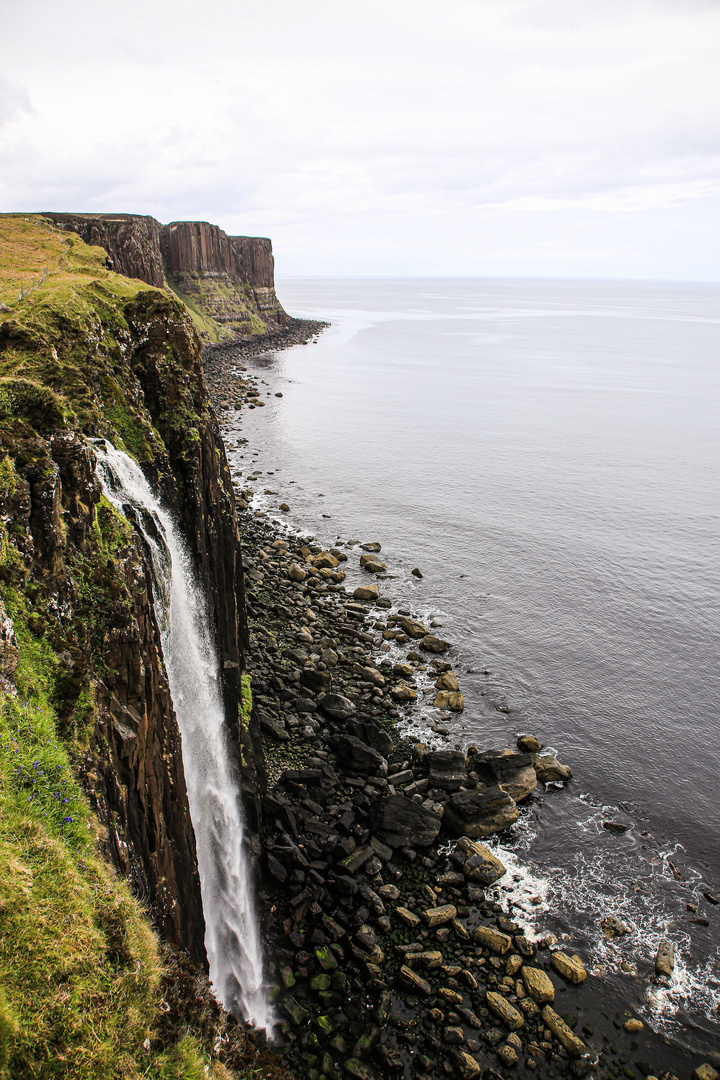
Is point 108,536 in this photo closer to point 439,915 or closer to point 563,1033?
point 439,915

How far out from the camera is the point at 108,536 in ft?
38.9

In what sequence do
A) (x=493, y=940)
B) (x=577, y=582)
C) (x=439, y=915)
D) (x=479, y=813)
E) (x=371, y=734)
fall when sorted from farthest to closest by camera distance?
(x=577, y=582) < (x=371, y=734) < (x=479, y=813) < (x=439, y=915) < (x=493, y=940)

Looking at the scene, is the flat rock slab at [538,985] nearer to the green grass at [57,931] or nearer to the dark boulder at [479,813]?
the dark boulder at [479,813]

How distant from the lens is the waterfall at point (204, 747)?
14070 mm

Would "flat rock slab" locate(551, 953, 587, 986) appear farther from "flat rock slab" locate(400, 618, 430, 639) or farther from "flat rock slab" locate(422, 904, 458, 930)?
"flat rock slab" locate(400, 618, 430, 639)

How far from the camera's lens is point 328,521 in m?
43.9

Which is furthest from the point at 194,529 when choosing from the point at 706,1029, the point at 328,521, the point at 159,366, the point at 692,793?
the point at 328,521

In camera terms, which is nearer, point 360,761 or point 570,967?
point 570,967

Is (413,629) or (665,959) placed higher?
(413,629)

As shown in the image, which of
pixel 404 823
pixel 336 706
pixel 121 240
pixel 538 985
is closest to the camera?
pixel 538 985

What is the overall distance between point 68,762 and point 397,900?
11712mm

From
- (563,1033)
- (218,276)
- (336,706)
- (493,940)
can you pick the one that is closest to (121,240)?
(336,706)

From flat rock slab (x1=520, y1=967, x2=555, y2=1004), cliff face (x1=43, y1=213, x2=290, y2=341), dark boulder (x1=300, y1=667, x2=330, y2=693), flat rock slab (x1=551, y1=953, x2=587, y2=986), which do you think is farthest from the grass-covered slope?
cliff face (x1=43, y1=213, x2=290, y2=341)

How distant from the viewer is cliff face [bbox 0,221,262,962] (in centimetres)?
996
